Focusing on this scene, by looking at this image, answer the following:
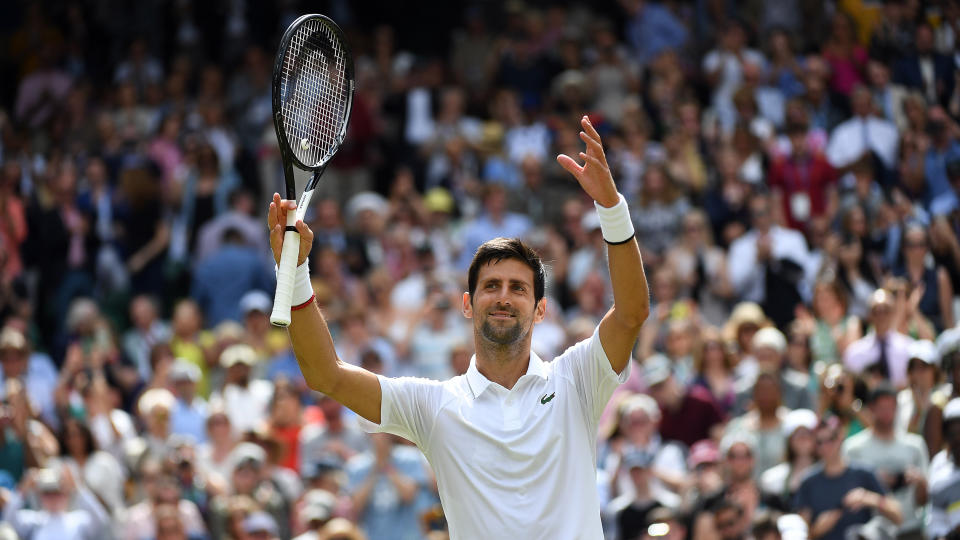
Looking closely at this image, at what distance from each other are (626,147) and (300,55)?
31.4 feet

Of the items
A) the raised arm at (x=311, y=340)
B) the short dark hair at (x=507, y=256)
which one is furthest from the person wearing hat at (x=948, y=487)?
the raised arm at (x=311, y=340)

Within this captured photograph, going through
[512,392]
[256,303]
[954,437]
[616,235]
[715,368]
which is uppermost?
[256,303]

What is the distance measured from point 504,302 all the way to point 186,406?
298 inches

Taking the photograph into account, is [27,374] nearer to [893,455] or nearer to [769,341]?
[769,341]

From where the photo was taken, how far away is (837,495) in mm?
9586

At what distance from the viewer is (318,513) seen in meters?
10.4

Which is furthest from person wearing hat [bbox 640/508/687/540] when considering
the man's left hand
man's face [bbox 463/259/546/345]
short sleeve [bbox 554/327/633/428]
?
the man's left hand

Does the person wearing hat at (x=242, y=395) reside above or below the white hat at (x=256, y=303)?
below

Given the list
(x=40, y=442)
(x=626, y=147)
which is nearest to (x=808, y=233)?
(x=626, y=147)

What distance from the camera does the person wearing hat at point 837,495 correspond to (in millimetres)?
9445

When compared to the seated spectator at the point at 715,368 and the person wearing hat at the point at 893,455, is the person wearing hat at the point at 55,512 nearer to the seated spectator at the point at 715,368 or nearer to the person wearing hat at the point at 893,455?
the seated spectator at the point at 715,368

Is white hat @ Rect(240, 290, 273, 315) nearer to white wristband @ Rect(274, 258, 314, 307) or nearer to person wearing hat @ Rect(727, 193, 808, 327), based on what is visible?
person wearing hat @ Rect(727, 193, 808, 327)

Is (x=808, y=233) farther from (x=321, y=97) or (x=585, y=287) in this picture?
(x=321, y=97)

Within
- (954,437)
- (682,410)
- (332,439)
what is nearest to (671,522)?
(682,410)
